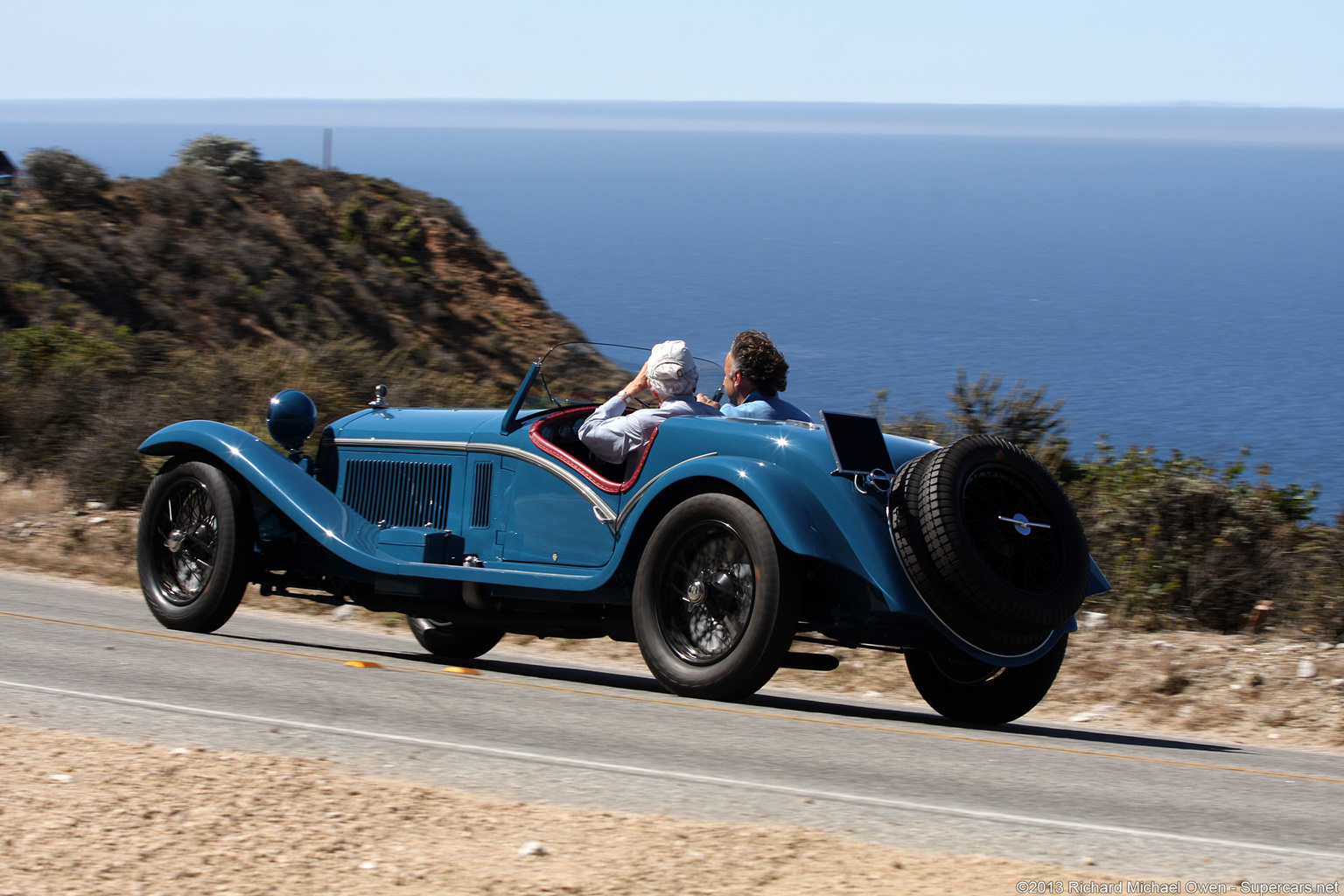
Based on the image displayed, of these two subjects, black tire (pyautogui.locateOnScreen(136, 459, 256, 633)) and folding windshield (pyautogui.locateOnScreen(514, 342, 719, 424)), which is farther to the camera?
black tire (pyautogui.locateOnScreen(136, 459, 256, 633))

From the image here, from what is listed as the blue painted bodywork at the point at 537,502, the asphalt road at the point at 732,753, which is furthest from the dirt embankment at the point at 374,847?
the blue painted bodywork at the point at 537,502

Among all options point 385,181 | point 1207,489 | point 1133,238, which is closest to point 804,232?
point 1133,238

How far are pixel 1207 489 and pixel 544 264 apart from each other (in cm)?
10883

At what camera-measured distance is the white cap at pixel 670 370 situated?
706cm

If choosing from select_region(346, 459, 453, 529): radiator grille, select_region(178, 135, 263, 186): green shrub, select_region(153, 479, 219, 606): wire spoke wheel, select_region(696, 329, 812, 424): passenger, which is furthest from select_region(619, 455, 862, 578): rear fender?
select_region(178, 135, 263, 186): green shrub

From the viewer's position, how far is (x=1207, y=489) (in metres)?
11.7

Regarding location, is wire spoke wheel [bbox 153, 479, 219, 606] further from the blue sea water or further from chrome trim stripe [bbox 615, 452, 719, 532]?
the blue sea water

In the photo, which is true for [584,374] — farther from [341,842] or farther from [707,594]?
[341,842]

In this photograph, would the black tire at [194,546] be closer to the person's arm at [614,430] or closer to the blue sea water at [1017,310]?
the person's arm at [614,430]

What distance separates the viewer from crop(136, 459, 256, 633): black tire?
26.2 feet

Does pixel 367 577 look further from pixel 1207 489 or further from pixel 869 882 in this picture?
pixel 1207 489

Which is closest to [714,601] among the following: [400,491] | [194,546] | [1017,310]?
[400,491]

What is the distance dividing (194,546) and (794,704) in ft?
12.0

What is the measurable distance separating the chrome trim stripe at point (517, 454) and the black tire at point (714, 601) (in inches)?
16.4
